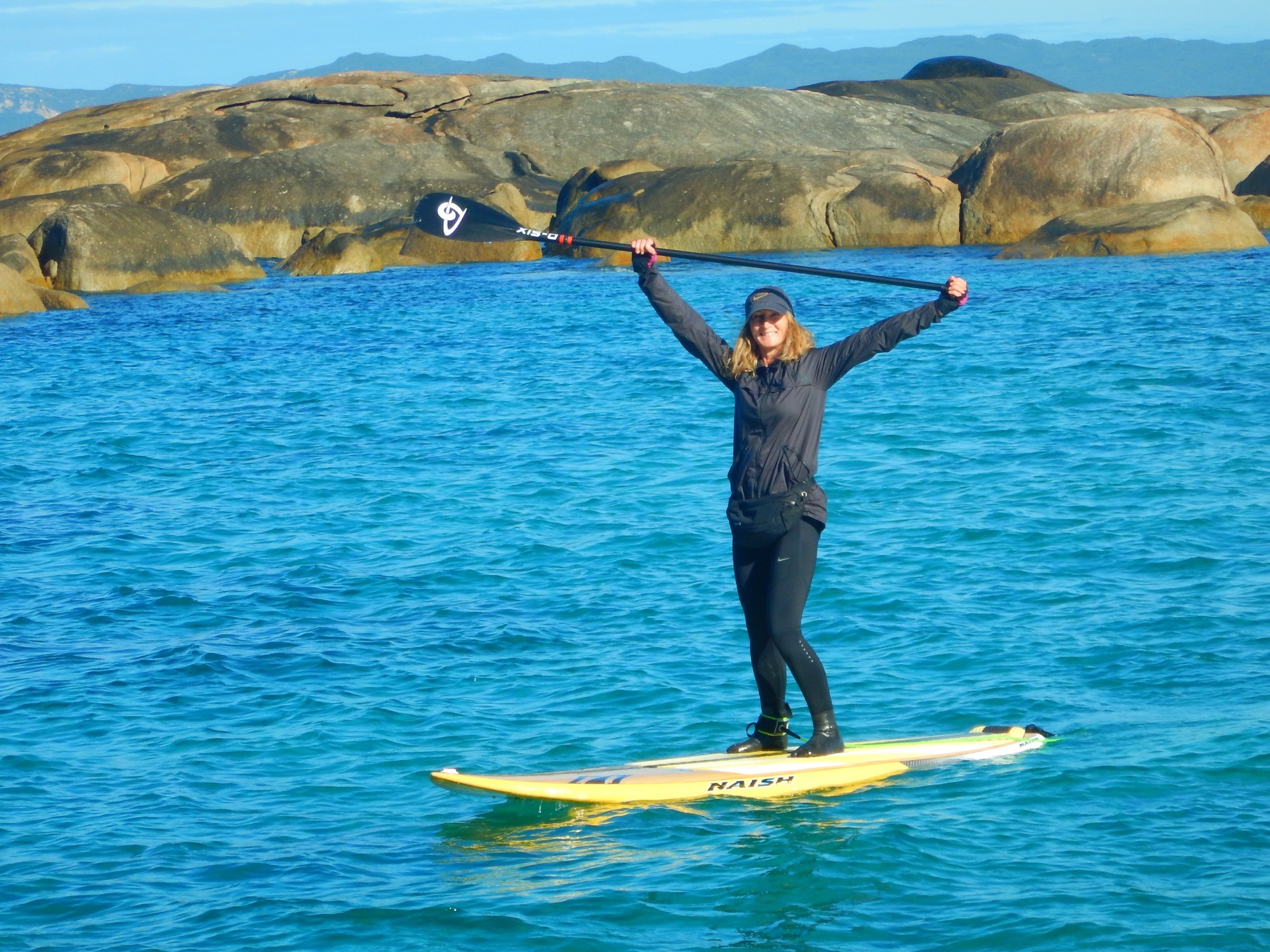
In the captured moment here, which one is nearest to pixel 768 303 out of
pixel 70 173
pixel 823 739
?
pixel 823 739

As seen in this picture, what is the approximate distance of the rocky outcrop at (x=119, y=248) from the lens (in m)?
29.7

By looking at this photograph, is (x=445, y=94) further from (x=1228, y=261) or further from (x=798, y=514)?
(x=798, y=514)

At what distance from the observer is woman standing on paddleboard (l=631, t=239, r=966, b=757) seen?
6.13 meters

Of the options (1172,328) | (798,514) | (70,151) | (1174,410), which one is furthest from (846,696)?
(70,151)

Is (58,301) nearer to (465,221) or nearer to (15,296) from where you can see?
(15,296)

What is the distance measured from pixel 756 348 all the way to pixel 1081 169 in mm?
25989

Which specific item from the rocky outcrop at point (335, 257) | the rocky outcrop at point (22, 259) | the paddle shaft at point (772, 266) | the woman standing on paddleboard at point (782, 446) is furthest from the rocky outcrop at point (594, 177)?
the woman standing on paddleboard at point (782, 446)

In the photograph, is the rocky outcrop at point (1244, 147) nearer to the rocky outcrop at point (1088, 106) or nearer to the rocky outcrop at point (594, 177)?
the rocky outcrop at point (1088, 106)

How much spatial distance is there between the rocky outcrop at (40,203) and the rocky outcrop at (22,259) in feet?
13.4

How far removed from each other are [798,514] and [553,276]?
26079 millimetres

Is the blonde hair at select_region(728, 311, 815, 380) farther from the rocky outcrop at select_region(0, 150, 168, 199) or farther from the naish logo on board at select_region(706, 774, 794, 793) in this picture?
the rocky outcrop at select_region(0, 150, 168, 199)

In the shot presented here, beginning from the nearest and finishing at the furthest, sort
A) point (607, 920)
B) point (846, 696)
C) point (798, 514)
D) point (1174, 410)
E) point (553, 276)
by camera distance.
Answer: point (607, 920) → point (798, 514) → point (846, 696) → point (1174, 410) → point (553, 276)

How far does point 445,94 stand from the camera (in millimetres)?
46531

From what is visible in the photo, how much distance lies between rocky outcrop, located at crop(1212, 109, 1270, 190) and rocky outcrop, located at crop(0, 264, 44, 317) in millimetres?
27095
